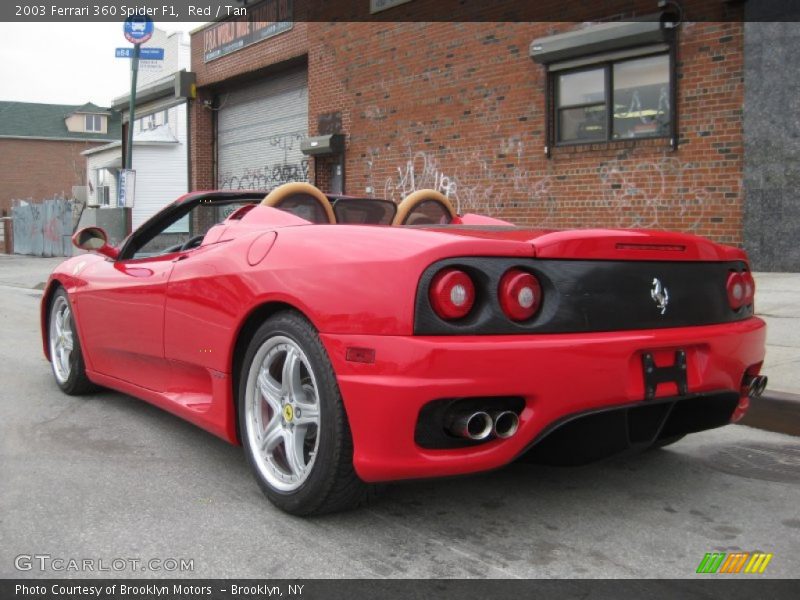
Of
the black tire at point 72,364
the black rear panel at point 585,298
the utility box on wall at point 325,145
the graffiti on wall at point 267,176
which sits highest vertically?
the utility box on wall at point 325,145

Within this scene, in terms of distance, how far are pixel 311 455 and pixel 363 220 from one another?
1.74 meters

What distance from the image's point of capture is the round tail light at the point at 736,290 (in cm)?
327

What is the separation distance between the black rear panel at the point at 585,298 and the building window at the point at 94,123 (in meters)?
53.4

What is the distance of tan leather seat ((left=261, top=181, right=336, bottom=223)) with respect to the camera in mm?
3767

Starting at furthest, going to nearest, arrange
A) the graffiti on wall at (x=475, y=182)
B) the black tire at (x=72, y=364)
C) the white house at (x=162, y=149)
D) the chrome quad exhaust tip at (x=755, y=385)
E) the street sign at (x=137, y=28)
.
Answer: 1. the white house at (x=162, y=149)
2. the street sign at (x=137, y=28)
3. the graffiti on wall at (x=475, y=182)
4. the black tire at (x=72, y=364)
5. the chrome quad exhaust tip at (x=755, y=385)

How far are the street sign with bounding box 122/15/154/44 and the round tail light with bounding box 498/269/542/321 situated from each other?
13.3 m

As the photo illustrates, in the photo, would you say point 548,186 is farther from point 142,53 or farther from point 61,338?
point 61,338

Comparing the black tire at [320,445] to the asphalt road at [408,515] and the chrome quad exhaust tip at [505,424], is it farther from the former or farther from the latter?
the chrome quad exhaust tip at [505,424]

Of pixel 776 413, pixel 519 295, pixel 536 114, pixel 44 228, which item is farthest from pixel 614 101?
pixel 44 228

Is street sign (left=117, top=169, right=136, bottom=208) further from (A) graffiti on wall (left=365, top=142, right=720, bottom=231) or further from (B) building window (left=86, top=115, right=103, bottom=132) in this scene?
(B) building window (left=86, top=115, right=103, bottom=132)

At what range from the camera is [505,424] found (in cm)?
261

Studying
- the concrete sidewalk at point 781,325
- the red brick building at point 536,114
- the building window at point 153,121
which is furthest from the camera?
the building window at point 153,121

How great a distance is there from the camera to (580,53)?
36.1ft

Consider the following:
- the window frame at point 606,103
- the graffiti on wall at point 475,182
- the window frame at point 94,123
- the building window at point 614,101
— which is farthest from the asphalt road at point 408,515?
the window frame at point 94,123
